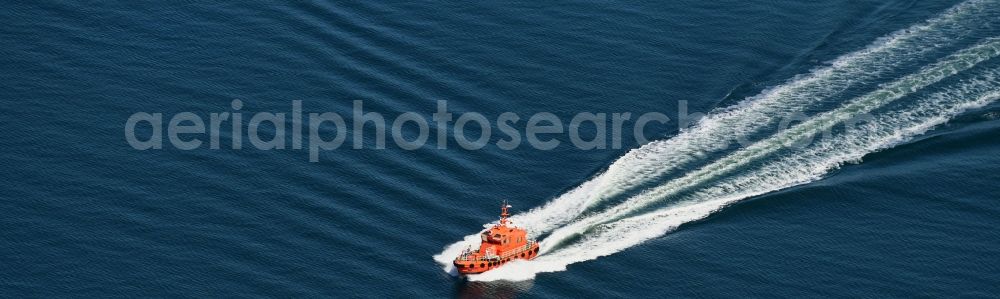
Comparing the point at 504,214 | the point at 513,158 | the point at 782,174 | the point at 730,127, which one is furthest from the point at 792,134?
the point at 504,214

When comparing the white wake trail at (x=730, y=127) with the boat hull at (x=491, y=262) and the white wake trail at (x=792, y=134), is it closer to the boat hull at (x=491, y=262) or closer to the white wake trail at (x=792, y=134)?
the white wake trail at (x=792, y=134)

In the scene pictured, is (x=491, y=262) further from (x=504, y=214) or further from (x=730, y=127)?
(x=730, y=127)

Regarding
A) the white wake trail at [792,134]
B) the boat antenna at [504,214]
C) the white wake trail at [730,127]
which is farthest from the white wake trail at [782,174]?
the boat antenna at [504,214]

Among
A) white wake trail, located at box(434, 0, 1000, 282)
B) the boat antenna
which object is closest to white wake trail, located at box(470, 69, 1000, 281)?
white wake trail, located at box(434, 0, 1000, 282)

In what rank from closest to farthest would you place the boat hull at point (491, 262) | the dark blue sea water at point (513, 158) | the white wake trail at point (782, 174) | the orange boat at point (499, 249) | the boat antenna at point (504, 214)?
the boat hull at point (491, 262) → the dark blue sea water at point (513, 158) → the orange boat at point (499, 249) → the boat antenna at point (504, 214) → the white wake trail at point (782, 174)

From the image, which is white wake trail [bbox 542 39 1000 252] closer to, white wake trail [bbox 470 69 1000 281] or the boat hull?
white wake trail [bbox 470 69 1000 281]

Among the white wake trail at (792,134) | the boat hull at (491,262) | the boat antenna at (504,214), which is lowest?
the boat hull at (491,262)

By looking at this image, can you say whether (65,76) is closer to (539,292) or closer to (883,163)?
(539,292)
